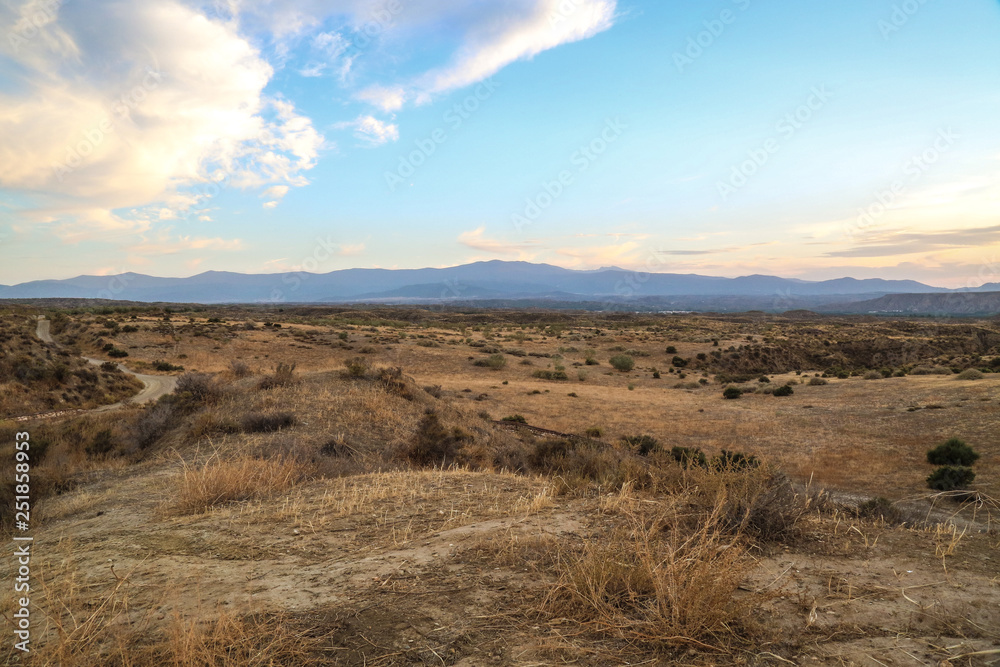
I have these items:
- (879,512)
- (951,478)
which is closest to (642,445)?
(951,478)

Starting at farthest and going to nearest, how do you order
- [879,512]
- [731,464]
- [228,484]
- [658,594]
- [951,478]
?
[951,478] → [228,484] → [879,512] → [731,464] → [658,594]

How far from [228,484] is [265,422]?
506 cm

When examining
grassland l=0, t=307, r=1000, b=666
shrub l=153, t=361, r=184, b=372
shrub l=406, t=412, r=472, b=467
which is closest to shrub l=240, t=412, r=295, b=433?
grassland l=0, t=307, r=1000, b=666

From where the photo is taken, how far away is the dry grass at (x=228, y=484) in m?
6.25

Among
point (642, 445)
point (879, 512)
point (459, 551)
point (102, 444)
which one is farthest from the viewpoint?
point (642, 445)

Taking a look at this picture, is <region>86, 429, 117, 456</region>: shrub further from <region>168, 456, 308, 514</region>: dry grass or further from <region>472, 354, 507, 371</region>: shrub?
<region>472, 354, 507, 371</region>: shrub

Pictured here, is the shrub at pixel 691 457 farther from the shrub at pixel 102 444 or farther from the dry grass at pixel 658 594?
the shrub at pixel 102 444

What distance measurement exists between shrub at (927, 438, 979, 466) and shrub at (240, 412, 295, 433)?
16251 millimetres

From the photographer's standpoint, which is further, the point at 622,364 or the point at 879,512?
the point at 622,364

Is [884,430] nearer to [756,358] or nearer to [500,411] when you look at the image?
[500,411]

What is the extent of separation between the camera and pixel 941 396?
19359mm

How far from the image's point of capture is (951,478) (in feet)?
34.0

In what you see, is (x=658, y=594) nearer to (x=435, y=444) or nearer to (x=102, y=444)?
(x=435, y=444)

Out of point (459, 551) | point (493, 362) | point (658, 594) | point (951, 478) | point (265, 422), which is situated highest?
point (658, 594)
